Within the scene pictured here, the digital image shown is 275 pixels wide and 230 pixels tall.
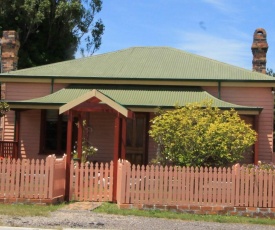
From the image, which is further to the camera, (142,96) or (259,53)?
(259,53)

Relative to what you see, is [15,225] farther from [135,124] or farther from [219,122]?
[135,124]

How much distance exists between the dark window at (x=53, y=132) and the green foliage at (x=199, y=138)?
6.78 metres

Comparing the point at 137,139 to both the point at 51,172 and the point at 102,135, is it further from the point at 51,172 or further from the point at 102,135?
the point at 51,172

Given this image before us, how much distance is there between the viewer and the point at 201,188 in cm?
1145

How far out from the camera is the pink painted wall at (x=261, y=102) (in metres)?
18.1

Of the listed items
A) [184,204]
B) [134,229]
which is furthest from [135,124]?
[134,229]

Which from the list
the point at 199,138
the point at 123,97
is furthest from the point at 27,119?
the point at 199,138

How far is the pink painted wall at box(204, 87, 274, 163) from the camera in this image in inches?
714

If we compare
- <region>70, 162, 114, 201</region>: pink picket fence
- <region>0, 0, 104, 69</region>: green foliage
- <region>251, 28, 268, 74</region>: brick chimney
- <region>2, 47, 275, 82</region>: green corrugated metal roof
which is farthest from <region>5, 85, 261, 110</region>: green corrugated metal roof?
<region>0, 0, 104, 69</region>: green foliage

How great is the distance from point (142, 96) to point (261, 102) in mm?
4404

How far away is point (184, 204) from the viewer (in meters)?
11.5

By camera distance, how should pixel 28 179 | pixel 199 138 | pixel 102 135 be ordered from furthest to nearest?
pixel 102 135 < pixel 199 138 < pixel 28 179

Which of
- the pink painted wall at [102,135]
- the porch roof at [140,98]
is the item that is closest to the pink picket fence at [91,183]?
the porch roof at [140,98]

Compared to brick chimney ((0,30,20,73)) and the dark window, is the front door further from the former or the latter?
brick chimney ((0,30,20,73))
